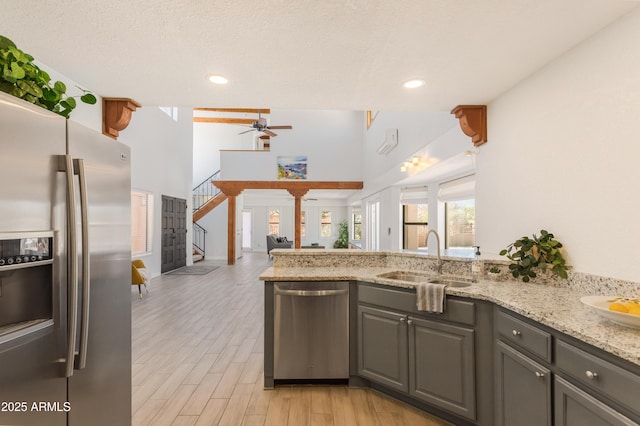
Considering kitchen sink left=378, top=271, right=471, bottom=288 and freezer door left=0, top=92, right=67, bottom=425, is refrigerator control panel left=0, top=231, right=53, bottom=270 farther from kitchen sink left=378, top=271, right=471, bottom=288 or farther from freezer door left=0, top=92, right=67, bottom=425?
kitchen sink left=378, top=271, right=471, bottom=288

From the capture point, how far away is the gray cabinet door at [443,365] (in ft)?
6.80

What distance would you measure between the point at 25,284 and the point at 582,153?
2920mm

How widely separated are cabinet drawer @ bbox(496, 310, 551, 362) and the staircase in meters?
10.5

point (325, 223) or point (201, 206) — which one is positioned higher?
point (201, 206)

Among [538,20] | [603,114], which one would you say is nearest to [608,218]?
[603,114]

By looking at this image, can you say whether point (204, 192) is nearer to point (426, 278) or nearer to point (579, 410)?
point (426, 278)

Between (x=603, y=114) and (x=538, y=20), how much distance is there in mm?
663

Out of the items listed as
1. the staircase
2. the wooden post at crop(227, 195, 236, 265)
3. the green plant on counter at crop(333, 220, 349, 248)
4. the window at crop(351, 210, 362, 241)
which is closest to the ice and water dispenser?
the wooden post at crop(227, 195, 236, 265)

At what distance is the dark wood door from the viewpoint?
8.10 metres

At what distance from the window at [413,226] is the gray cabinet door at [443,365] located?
4619 millimetres

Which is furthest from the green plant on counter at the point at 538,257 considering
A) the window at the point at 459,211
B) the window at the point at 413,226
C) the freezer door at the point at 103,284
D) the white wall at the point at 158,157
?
the white wall at the point at 158,157

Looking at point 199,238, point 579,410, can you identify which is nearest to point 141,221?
point 199,238

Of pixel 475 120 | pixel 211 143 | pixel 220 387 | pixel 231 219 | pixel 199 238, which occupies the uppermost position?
pixel 211 143

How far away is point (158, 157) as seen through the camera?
25.3 feet
